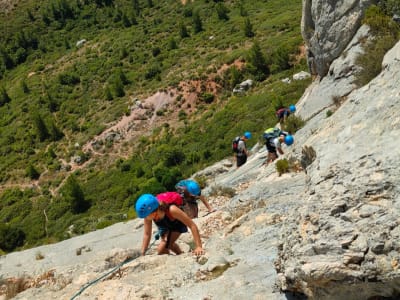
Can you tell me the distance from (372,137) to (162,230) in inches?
142

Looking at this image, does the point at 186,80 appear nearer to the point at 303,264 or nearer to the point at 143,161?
the point at 143,161

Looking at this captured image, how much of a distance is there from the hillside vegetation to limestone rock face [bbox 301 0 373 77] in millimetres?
13803

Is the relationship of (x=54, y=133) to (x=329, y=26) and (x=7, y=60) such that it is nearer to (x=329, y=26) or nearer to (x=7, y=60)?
(x=7, y=60)

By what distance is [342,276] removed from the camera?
382 centimetres

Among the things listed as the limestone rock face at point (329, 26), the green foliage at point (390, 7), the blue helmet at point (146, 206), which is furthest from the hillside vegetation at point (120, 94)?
the blue helmet at point (146, 206)

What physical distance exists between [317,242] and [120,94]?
5720 cm

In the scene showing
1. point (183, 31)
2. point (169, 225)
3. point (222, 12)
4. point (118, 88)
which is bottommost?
point (118, 88)

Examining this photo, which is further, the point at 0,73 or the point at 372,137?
the point at 0,73

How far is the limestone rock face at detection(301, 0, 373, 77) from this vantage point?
17.5 meters

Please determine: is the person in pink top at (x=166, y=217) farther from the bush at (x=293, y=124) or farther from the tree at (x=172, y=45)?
the tree at (x=172, y=45)

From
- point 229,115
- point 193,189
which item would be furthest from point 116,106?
point 193,189

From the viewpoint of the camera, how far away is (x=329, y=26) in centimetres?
1877

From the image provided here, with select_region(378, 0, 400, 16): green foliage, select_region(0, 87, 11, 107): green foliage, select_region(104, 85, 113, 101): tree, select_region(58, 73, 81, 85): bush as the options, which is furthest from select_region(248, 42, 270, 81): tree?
select_region(0, 87, 11, 107): green foliage

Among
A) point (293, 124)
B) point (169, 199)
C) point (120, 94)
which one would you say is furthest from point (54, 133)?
point (169, 199)
